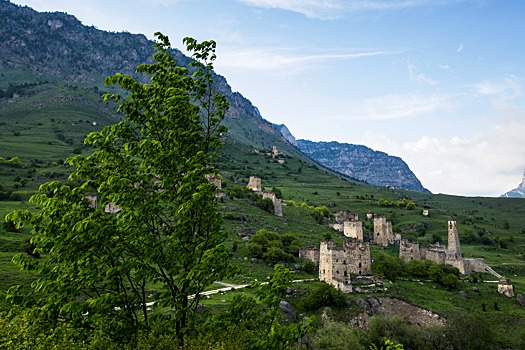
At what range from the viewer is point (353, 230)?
372 ft

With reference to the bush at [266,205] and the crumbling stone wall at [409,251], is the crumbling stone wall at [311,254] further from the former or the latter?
the bush at [266,205]

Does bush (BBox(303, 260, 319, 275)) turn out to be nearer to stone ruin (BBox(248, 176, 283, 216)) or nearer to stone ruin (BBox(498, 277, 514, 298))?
stone ruin (BBox(498, 277, 514, 298))

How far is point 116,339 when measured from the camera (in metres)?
A: 12.6

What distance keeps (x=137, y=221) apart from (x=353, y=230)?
105 meters

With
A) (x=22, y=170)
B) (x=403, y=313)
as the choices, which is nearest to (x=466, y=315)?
(x=403, y=313)

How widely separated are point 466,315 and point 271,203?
2832 inches

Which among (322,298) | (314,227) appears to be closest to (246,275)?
(322,298)

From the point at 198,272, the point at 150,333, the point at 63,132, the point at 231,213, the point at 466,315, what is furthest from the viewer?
the point at 63,132

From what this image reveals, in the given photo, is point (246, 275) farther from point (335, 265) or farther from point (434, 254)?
point (434, 254)

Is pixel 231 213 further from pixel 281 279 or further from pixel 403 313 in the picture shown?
pixel 281 279

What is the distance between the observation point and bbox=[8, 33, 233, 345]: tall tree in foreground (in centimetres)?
1195

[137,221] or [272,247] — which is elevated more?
[137,221]

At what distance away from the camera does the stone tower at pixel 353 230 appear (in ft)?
369

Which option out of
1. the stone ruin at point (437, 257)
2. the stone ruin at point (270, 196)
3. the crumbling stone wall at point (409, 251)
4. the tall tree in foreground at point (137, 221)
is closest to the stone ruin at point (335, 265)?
the crumbling stone wall at point (409, 251)
